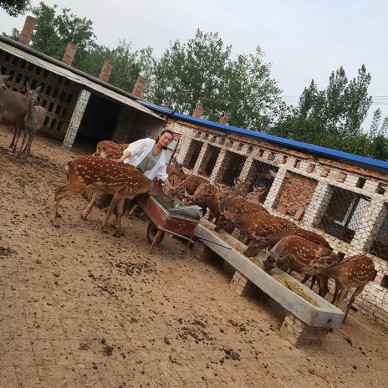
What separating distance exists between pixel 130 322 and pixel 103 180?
9.96ft

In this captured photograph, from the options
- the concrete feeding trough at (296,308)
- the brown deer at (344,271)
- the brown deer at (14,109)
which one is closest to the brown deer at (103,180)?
the concrete feeding trough at (296,308)

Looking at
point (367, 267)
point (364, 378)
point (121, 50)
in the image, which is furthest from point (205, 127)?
point (121, 50)

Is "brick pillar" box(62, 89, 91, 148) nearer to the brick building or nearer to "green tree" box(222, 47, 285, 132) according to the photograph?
the brick building

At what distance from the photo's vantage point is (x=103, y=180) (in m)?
6.45

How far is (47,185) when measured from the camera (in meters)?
8.52

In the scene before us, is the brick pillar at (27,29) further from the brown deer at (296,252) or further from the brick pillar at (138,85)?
the brown deer at (296,252)

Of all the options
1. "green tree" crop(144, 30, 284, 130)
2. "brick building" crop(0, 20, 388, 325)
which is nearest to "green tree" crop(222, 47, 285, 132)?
"green tree" crop(144, 30, 284, 130)

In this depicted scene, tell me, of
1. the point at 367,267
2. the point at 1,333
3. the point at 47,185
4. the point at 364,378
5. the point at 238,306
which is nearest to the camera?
the point at 1,333

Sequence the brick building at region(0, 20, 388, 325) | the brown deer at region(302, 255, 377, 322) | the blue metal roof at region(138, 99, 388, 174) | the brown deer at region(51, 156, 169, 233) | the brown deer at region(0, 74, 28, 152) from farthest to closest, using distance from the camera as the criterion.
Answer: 1. the brown deer at region(0, 74, 28, 152)
2. the brick building at region(0, 20, 388, 325)
3. the blue metal roof at region(138, 99, 388, 174)
4. the brown deer at region(302, 255, 377, 322)
5. the brown deer at region(51, 156, 169, 233)

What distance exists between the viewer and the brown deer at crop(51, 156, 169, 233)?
20.5 feet

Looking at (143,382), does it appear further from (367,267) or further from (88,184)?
(367,267)

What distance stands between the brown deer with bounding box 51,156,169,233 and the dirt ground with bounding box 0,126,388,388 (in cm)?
63

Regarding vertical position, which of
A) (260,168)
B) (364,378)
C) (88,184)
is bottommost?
(364,378)

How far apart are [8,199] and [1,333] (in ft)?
12.8
